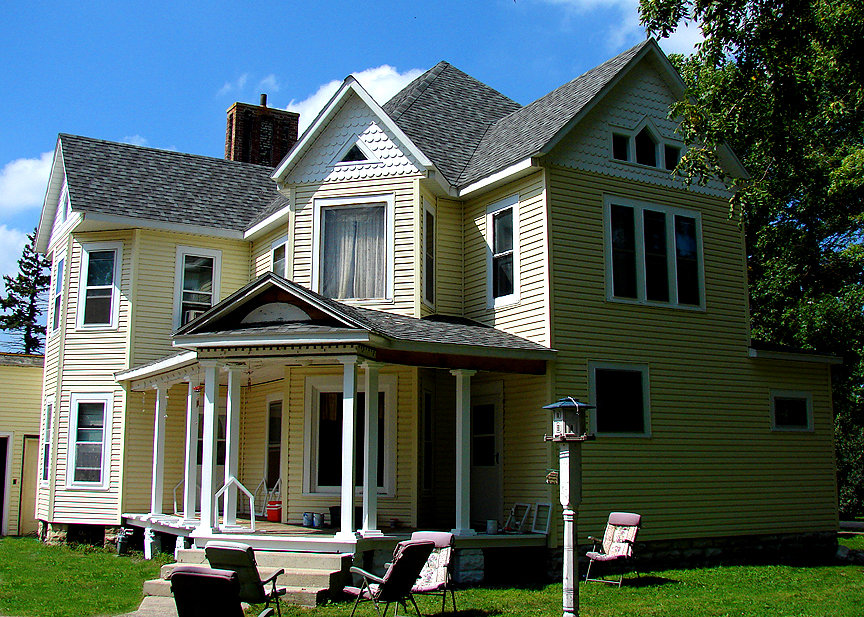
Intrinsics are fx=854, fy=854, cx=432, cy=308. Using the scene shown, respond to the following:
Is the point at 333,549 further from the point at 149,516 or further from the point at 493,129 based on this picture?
the point at 493,129

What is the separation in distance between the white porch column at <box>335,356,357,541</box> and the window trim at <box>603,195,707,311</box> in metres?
4.83

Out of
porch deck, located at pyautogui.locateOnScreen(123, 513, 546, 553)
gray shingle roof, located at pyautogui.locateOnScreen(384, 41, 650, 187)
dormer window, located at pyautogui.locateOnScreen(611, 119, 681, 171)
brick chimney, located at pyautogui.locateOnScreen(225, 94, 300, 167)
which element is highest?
brick chimney, located at pyautogui.locateOnScreen(225, 94, 300, 167)

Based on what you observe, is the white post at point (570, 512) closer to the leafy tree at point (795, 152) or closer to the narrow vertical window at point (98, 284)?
the leafy tree at point (795, 152)

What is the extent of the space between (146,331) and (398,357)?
25.3ft

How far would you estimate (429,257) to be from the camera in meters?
15.2

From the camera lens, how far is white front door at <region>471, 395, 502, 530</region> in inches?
561

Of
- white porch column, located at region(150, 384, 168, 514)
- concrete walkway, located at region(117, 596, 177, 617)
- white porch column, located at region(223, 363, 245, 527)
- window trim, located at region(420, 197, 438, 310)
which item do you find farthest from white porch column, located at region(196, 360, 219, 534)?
window trim, located at region(420, 197, 438, 310)

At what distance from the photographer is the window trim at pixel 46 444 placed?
18.7 meters

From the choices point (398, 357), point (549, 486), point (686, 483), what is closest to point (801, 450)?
point (686, 483)

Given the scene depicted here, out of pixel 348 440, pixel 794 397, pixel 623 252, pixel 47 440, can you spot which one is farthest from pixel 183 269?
pixel 794 397

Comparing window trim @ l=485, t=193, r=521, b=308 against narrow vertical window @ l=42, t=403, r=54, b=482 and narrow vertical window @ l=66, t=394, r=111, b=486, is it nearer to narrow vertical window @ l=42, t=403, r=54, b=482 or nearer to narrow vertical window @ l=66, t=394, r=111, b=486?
narrow vertical window @ l=66, t=394, r=111, b=486

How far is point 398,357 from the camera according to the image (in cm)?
1247

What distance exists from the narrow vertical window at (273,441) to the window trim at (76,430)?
3.62 metres

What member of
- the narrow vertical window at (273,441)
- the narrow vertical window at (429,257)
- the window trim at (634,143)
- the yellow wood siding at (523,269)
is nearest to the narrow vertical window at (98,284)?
the narrow vertical window at (273,441)
